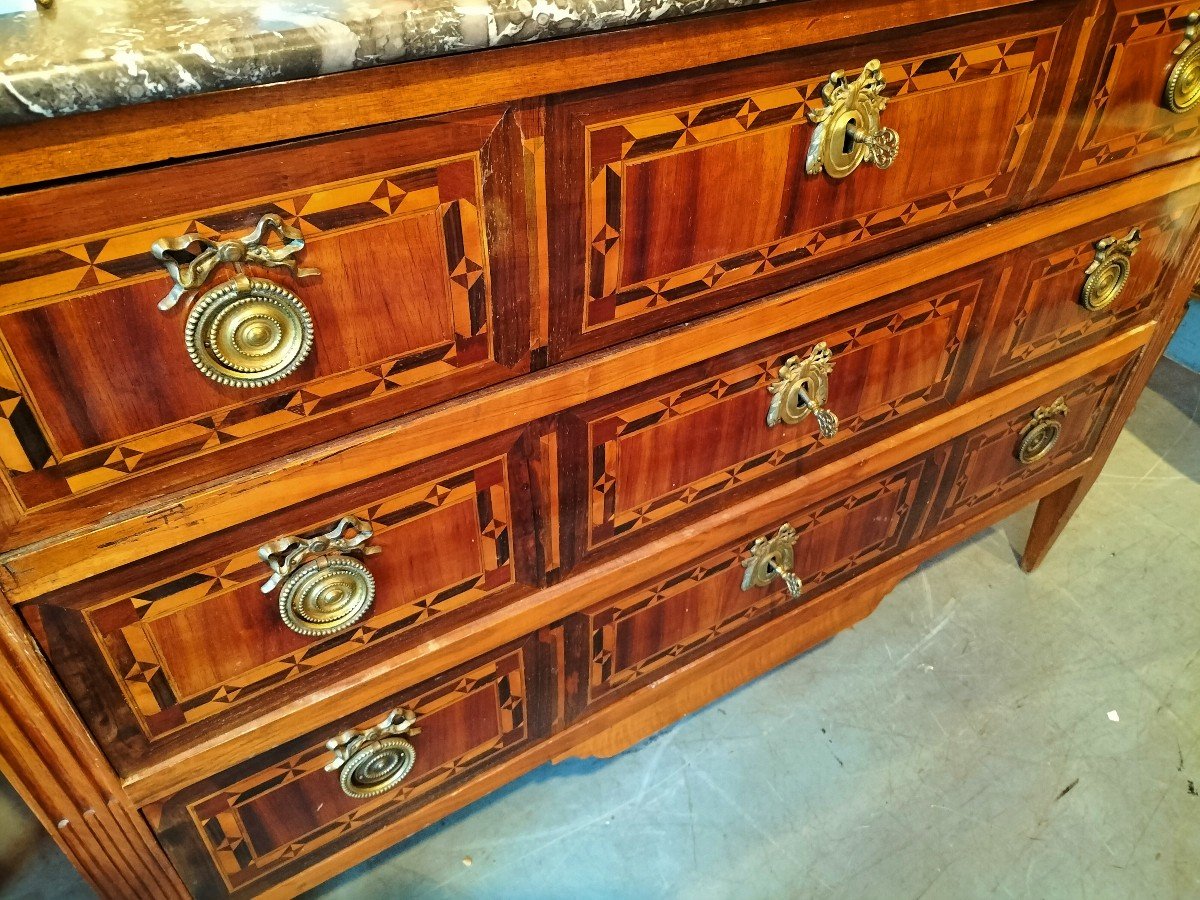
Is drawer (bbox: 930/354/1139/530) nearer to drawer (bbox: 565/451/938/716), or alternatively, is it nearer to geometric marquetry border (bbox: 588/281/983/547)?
drawer (bbox: 565/451/938/716)

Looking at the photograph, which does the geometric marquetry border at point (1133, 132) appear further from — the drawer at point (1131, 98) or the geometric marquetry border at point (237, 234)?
the geometric marquetry border at point (237, 234)

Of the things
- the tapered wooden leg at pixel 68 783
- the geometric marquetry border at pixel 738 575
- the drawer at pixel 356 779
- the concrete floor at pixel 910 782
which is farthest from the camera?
the concrete floor at pixel 910 782

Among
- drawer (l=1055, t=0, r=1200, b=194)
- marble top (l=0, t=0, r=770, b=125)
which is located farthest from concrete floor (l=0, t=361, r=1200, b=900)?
marble top (l=0, t=0, r=770, b=125)

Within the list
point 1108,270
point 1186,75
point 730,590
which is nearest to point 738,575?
point 730,590

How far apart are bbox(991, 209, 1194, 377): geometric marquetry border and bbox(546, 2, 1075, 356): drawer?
6.3 inches

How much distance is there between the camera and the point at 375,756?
27.9 inches

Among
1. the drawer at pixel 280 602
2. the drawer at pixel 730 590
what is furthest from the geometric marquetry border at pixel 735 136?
the drawer at pixel 730 590

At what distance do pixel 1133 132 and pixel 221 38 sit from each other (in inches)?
30.0

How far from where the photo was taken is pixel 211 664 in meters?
0.58

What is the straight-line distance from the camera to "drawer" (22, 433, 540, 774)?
1.70 feet

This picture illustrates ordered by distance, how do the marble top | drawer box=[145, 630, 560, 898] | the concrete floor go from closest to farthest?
the marble top → drawer box=[145, 630, 560, 898] → the concrete floor

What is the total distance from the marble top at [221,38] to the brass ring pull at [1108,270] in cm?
63

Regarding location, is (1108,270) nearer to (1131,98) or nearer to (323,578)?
(1131,98)

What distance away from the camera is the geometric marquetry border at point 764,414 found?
66 centimetres
